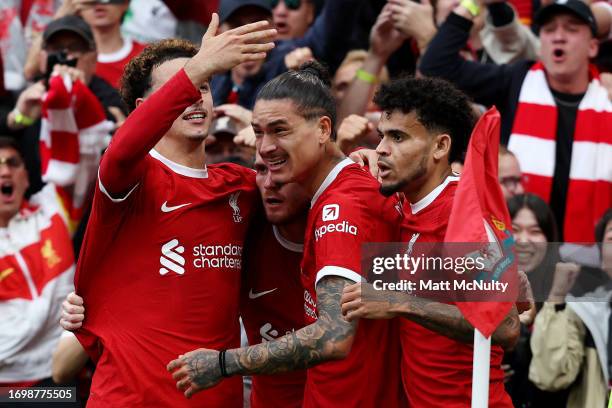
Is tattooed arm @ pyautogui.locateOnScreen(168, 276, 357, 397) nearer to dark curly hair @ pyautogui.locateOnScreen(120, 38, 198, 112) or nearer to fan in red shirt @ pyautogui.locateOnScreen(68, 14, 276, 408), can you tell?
fan in red shirt @ pyautogui.locateOnScreen(68, 14, 276, 408)

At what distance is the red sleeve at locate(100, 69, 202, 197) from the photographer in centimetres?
484

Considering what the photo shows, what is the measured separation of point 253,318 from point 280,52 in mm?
2859

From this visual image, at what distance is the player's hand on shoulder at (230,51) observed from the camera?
192 inches

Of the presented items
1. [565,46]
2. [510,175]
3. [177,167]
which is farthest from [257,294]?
[565,46]

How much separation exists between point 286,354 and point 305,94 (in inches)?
47.7

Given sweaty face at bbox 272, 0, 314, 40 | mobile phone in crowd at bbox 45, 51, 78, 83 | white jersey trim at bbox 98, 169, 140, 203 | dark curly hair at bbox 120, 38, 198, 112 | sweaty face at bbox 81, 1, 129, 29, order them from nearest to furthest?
1. white jersey trim at bbox 98, 169, 140, 203
2. dark curly hair at bbox 120, 38, 198, 112
3. mobile phone in crowd at bbox 45, 51, 78, 83
4. sweaty face at bbox 272, 0, 314, 40
5. sweaty face at bbox 81, 1, 129, 29

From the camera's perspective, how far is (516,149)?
767 centimetres

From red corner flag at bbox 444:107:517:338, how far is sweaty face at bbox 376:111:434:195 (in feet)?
1.58

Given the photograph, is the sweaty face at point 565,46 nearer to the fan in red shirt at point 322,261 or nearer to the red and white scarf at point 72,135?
the fan in red shirt at point 322,261

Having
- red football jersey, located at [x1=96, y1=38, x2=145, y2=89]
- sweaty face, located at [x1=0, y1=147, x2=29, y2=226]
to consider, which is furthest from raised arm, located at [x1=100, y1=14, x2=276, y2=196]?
red football jersey, located at [x1=96, y1=38, x2=145, y2=89]

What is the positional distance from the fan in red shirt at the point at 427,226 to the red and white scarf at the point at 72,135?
3.05m

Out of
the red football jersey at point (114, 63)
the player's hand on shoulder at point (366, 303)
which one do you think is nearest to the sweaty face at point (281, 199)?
the player's hand on shoulder at point (366, 303)

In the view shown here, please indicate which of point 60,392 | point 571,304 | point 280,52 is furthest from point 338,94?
point 60,392

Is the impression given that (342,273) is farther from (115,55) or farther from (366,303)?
(115,55)
